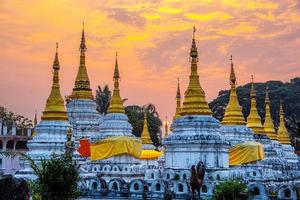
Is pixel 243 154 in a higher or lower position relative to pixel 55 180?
higher

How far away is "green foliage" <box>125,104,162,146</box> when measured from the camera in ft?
231

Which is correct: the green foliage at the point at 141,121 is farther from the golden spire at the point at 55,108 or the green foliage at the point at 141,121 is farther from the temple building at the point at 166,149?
the golden spire at the point at 55,108

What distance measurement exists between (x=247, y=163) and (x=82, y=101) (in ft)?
55.5

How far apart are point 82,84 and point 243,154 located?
58.1ft

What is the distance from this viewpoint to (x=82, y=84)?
159ft

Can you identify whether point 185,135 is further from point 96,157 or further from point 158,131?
point 158,131

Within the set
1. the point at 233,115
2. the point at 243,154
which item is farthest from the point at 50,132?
the point at 233,115

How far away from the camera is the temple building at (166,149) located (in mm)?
30688

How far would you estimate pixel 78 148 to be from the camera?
4219 centimetres

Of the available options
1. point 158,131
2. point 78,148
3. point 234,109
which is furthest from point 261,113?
point 78,148

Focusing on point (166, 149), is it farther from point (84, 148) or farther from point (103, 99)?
point (103, 99)

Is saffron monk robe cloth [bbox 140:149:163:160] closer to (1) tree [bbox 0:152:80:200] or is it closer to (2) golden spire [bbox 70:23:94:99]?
(2) golden spire [bbox 70:23:94:99]

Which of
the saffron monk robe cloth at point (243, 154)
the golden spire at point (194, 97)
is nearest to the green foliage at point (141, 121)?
the saffron monk robe cloth at point (243, 154)

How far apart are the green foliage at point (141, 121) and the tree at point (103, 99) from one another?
3191mm
